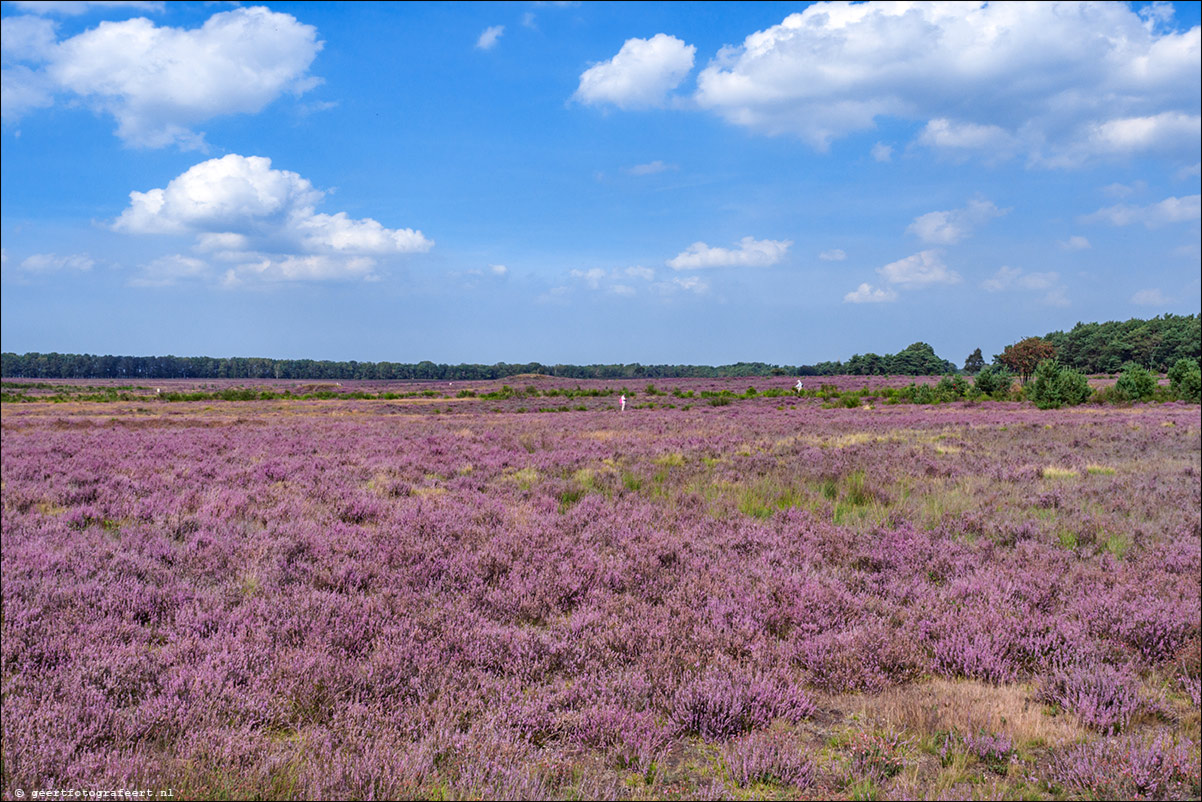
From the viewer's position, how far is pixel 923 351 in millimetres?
124812

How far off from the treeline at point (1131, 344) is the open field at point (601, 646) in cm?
11143

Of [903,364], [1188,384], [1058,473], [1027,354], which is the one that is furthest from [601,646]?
[903,364]

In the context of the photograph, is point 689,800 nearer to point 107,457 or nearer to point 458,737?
point 458,737

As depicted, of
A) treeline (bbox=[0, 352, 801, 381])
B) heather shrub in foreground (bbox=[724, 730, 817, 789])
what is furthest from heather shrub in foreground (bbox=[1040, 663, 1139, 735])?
treeline (bbox=[0, 352, 801, 381])

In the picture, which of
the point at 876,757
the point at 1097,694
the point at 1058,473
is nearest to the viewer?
the point at 876,757

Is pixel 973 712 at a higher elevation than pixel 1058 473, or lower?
lower

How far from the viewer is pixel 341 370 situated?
17300 cm

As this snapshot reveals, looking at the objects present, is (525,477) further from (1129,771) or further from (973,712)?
(1129,771)

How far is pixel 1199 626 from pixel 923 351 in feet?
445

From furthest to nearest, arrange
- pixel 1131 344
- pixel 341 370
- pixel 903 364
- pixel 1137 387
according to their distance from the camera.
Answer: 1. pixel 341 370
2. pixel 903 364
3. pixel 1131 344
4. pixel 1137 387

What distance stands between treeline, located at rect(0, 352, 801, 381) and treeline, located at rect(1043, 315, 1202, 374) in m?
54.1

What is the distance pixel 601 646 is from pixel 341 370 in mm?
184577

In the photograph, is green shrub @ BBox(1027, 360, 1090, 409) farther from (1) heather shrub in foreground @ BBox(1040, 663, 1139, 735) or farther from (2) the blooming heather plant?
(2) the blooming heather plant

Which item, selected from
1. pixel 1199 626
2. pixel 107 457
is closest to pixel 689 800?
pixel 1199 626
